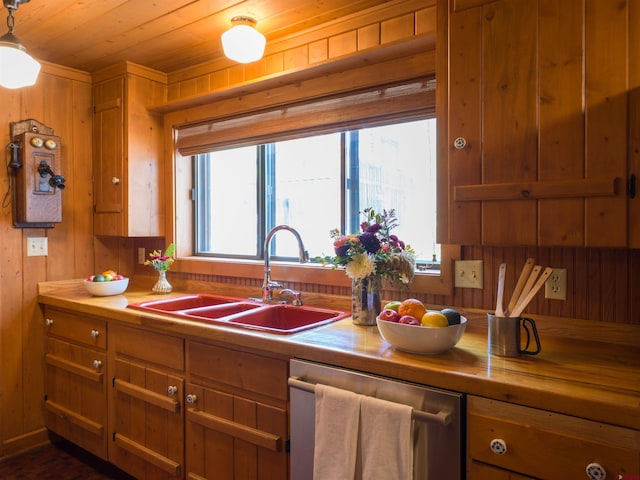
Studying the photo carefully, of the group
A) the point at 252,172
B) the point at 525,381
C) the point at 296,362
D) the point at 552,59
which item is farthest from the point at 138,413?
the point at 552,59

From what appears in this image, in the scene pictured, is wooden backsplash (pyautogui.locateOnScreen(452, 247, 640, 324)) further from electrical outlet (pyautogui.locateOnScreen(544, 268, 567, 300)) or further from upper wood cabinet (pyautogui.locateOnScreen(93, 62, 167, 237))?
upper wood cabinet (pyautogui.locateOnScreen(93, 62, 167, 237))

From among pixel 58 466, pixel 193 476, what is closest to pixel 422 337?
pixel 193 476

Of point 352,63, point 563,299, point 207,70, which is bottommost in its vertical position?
point 563,299

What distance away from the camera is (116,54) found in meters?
2.61

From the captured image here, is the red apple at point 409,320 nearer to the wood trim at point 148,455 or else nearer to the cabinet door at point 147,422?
the cabinet door at point 147,422

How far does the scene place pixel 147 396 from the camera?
2029mm

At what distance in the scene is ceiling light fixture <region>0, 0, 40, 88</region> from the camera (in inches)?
72.4

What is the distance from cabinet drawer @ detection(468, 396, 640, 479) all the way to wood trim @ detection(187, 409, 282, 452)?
2.30ft

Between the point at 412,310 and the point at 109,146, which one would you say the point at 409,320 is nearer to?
the point at 412,310

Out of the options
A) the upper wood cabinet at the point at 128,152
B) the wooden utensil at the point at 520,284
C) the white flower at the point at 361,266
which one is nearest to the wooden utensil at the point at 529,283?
the wooden utensil at the point at 520,284

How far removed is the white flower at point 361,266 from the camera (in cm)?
174

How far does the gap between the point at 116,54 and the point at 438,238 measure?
2.17 meters

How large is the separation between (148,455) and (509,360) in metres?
1.62

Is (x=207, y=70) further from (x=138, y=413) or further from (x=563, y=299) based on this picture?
(x=563, y=299)
